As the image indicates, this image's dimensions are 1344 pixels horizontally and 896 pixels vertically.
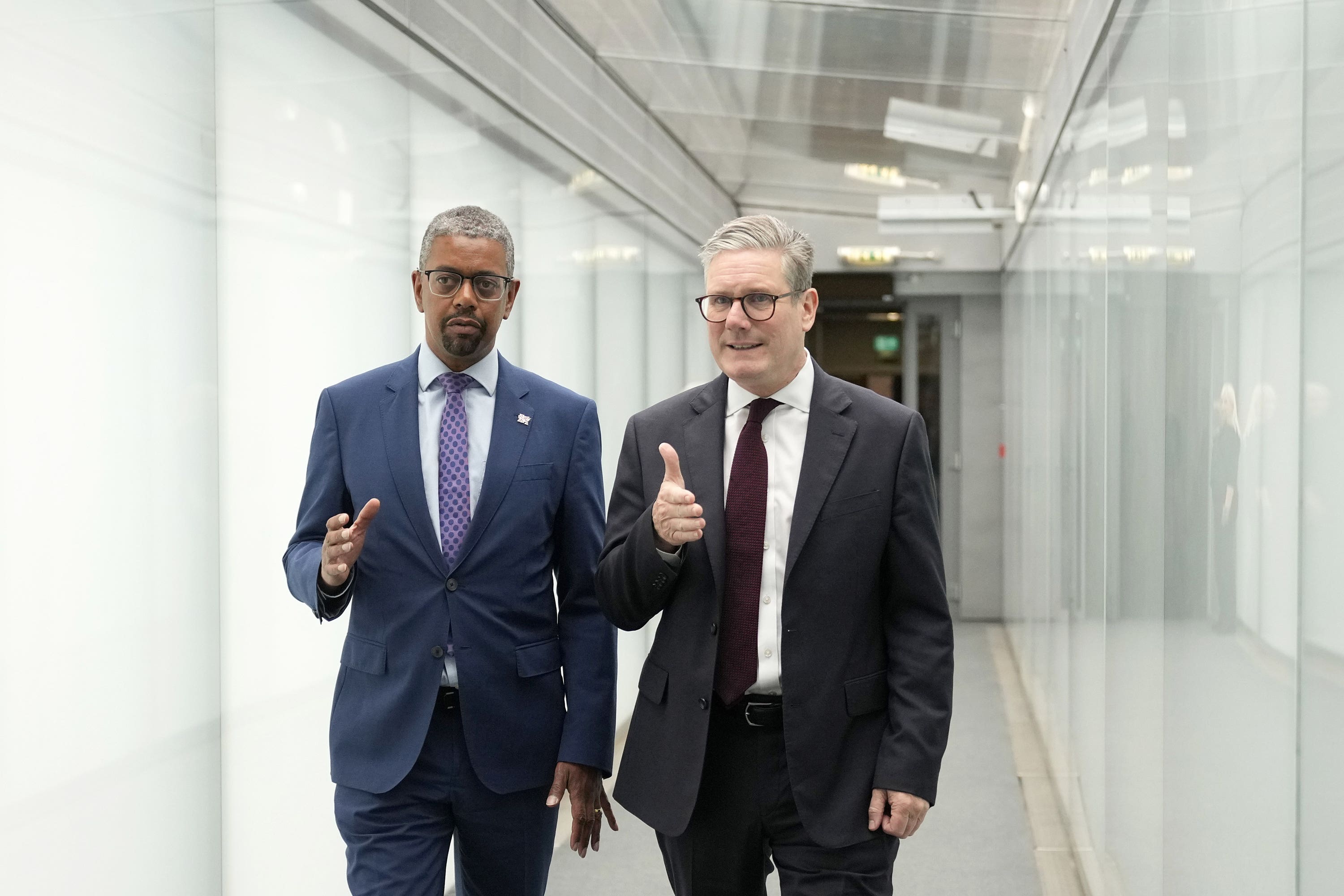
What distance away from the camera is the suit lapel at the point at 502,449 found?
241 cm

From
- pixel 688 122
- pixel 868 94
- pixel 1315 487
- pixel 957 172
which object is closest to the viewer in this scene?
pixel 1315 487

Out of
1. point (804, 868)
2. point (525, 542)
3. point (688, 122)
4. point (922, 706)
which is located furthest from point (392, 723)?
point (688, 122)

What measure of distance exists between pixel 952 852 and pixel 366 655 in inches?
137

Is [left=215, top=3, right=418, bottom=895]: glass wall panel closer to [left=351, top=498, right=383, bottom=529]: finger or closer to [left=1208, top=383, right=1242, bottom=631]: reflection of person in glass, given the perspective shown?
[left=351, top=498, right=383, bottom=529]: finger

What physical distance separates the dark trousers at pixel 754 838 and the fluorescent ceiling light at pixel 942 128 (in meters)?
5.21

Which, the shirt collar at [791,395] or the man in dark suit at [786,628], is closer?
the man in dark suit at [786,628]

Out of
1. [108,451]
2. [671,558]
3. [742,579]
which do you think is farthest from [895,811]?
[108,451]

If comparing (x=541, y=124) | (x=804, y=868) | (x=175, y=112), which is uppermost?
(x=541, y=124)

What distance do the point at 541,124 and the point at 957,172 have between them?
413 centimetres

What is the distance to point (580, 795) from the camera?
244 cm

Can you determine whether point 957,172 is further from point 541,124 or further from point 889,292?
point 541,124

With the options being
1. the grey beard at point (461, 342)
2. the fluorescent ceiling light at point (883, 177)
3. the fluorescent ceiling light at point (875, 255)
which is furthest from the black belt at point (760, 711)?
the fluorescent ceiling light at point (875, 255)

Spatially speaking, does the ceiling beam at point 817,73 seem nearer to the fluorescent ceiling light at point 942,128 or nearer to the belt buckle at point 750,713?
the fluorescent ceiling light at point 942,128

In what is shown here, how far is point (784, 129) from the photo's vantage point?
25.4ft
